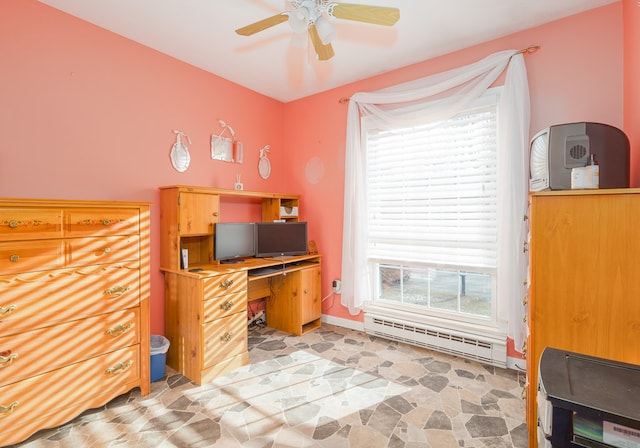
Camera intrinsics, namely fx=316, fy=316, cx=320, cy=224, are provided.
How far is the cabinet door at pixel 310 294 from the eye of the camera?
11.2ft

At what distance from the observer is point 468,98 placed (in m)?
2.72

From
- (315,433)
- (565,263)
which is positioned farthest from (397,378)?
(565,263)

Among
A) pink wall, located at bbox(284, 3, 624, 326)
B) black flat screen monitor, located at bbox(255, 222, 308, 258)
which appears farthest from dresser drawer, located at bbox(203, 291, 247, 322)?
pink wall, located at bbox(284, 3, 624, 326)

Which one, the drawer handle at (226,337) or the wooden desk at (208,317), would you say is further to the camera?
the drawer handle at (226,337)

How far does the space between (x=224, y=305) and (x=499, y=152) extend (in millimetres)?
2595

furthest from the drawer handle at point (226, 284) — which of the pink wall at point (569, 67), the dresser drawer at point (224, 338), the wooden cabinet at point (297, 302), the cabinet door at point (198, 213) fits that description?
the pink wall at point (569, 67)

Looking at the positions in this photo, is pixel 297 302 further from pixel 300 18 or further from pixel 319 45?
pixel 300 18

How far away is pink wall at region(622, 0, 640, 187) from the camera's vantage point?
1868mm

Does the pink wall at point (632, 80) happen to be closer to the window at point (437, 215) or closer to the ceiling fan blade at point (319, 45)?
the window at point (437, 215)

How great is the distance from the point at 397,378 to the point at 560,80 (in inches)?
103

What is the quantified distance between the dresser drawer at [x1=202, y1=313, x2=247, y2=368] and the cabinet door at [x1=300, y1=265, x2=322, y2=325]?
81cm

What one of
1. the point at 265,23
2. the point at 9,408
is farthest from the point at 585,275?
the point at 9,408

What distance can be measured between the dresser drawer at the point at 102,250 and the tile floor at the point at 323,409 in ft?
3.26

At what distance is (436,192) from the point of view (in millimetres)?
2975
